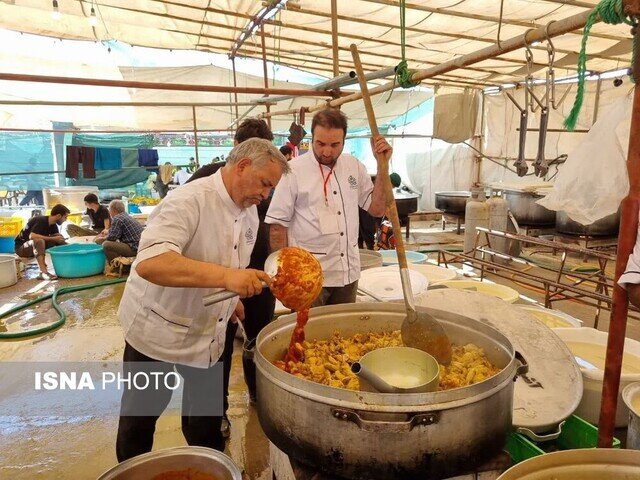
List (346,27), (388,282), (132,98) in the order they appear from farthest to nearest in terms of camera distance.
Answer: (132,98) < (346,27) < (388,282)

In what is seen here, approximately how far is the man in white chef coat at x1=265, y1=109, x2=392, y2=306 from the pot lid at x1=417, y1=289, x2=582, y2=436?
2.95 ft

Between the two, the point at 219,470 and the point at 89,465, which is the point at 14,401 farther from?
the point at 219,470

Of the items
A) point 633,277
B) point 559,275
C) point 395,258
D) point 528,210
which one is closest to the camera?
point 633,277

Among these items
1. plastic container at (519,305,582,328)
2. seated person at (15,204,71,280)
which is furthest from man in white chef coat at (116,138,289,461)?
seated person at (15,204,71,280)

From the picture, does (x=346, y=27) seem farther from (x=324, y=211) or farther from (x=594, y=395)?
(x=594, y=395)

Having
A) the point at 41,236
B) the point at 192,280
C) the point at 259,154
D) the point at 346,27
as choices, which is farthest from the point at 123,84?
the point at 41,236

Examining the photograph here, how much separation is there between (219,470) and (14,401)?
3.01 m

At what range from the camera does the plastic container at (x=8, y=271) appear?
7000mm

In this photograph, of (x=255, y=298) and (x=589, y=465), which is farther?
(x=255, y=298)

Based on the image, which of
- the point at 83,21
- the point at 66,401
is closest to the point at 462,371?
the point at 66,401

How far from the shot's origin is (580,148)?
3514 millimetres

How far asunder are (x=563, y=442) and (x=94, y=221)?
32.4ft

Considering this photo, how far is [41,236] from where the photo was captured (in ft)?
25.9

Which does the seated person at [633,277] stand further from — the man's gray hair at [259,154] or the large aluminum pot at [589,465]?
the man's gray hair at [259,154]
